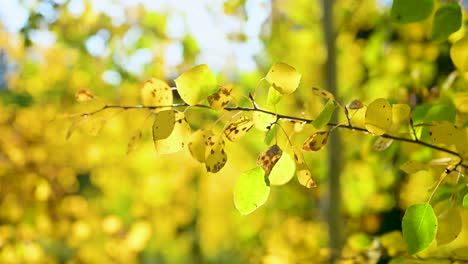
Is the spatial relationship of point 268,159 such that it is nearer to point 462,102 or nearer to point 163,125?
point 163,125

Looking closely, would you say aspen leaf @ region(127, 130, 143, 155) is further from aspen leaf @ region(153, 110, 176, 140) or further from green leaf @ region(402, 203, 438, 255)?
green leaf @ region(402, 203, 438, 255)

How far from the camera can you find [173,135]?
55cm

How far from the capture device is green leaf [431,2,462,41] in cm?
60

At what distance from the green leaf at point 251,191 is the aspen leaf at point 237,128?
0.03m

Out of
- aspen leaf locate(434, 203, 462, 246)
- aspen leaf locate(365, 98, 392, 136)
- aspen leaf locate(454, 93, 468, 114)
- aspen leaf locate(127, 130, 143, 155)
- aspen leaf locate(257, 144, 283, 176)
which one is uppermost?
aspen leaf locate(365, 98, 392, 136)

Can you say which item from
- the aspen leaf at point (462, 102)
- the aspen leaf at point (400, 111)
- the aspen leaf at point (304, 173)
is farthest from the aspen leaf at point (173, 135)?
the aspen leaf at point (462, 102)

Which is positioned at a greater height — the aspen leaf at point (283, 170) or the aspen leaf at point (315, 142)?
the aspen leaf at point (315, 142)

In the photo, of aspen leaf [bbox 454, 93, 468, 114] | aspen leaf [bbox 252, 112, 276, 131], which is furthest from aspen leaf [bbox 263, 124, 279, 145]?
aspen leaf [bbox 454, 93, 468, 114]

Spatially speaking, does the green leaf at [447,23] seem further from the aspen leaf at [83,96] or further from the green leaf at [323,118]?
the aspen leaf at [83,96]

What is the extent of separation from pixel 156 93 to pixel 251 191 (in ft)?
0.41

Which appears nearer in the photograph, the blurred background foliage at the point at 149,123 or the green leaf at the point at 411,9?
the green leaf at the point at 411,9

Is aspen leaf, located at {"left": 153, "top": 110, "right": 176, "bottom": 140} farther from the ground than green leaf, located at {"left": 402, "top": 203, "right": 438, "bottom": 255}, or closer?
farther from the ground

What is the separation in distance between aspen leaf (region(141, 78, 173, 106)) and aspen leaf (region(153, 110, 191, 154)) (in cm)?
2

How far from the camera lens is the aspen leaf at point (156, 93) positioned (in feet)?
1.85
